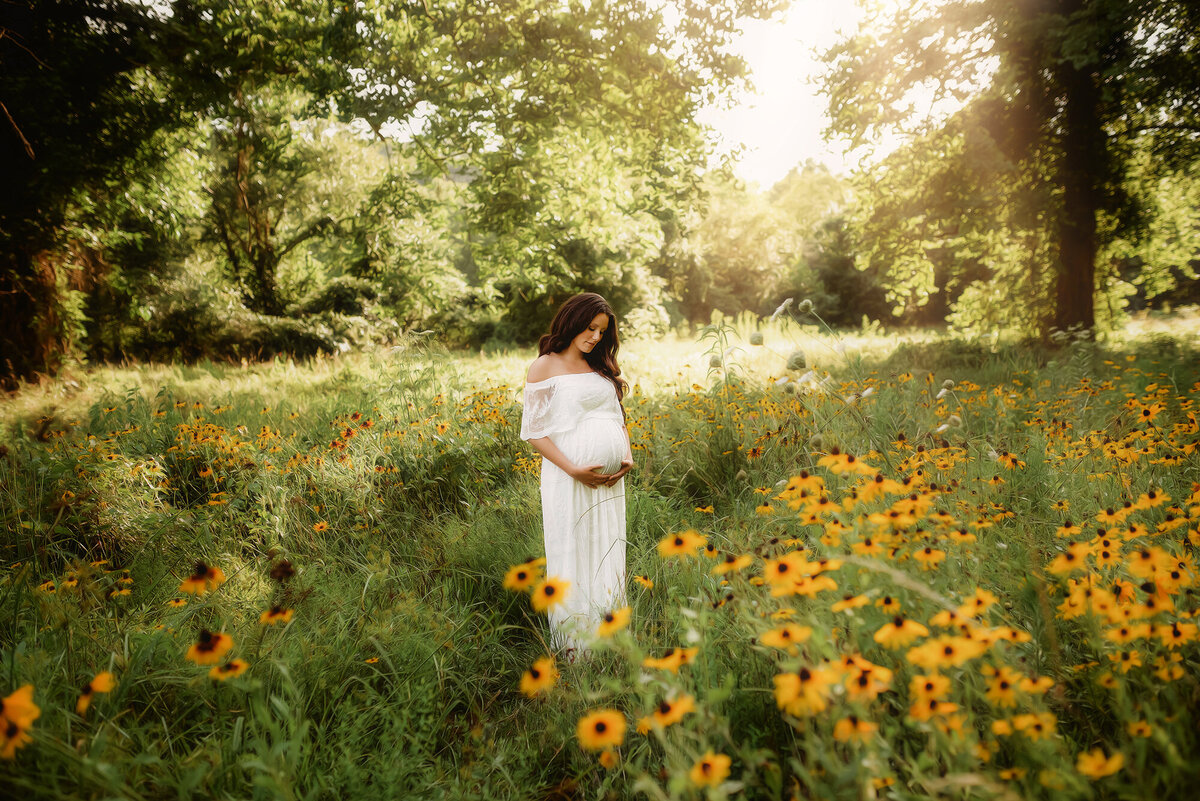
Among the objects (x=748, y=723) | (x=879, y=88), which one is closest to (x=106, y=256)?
(x=748, y=723)

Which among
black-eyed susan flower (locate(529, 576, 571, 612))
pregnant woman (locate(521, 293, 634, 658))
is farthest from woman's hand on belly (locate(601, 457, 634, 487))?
black-eyed susan flower (locate(529, 576, 571, 612))

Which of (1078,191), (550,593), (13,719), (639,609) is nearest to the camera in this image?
(13,719)

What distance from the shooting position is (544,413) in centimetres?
300

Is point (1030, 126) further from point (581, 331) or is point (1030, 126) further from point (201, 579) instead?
point (201, 579)

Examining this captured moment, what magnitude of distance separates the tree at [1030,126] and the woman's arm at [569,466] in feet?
27.4

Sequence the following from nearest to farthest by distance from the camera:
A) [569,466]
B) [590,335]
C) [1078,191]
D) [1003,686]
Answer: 1. [1003,686]
2. [569,466]
3. [590,335]
4. [1078,191]

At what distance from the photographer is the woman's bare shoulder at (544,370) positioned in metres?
3.05

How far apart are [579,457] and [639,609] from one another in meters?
0.80

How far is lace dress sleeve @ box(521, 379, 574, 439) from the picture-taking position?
2.99 m

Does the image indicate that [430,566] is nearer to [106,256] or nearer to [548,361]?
[548,361]

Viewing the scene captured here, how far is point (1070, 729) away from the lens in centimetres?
171

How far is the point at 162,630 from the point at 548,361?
81.8 inches

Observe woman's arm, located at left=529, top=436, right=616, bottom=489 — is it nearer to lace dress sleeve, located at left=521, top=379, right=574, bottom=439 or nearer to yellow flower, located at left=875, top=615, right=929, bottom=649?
lace dress sleeve, located at left=521, top=379, right=574, bottom=439

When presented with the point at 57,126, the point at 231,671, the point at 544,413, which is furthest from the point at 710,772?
the point at 57,126
